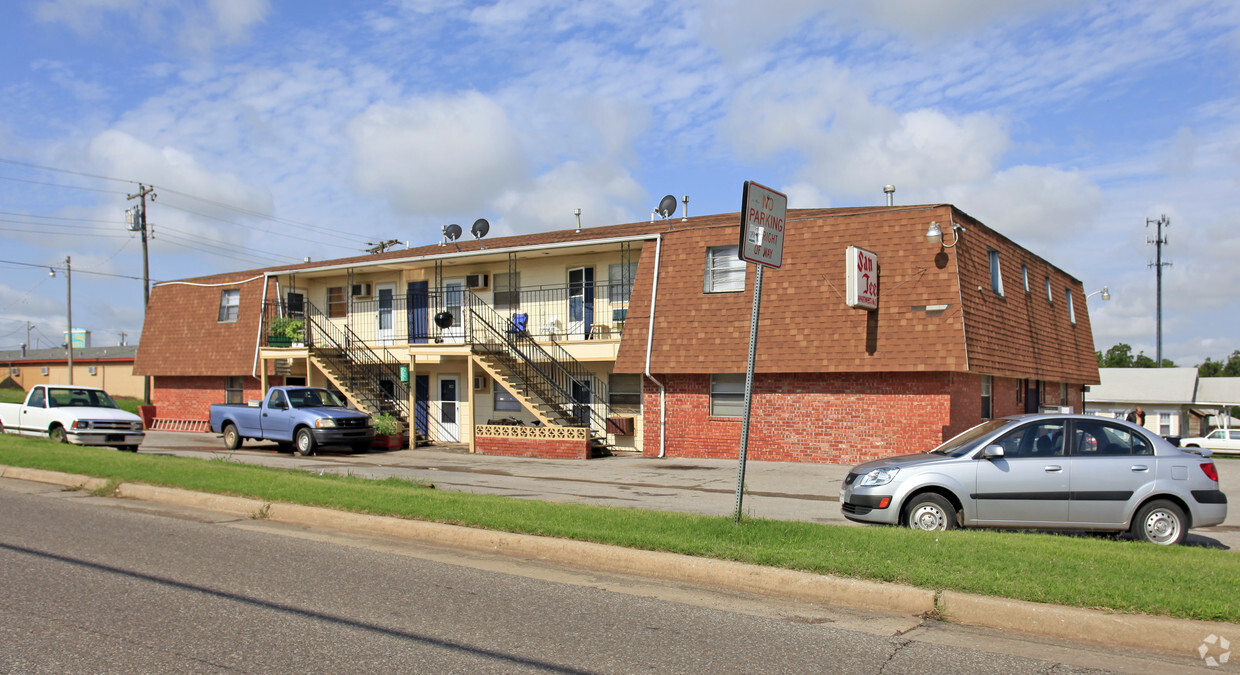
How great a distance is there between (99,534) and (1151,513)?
38.2ft

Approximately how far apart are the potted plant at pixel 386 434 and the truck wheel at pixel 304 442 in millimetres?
2299

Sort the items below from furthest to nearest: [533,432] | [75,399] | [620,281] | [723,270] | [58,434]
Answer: [620,281]
[533,432]
[723,270]
[75,399]
[58,434]

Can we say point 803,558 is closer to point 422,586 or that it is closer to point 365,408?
point 422,586

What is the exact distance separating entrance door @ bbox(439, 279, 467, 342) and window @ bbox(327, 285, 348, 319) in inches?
185

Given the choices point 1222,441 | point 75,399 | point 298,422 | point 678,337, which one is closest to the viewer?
point 75,399

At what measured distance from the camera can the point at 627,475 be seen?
17625 mm

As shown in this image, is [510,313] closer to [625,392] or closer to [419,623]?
[625,392]

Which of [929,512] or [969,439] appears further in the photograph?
[969,439]

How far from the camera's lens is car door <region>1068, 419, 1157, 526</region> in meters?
9.48

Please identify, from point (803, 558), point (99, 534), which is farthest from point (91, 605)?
point (803, 558)

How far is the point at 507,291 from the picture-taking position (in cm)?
2562

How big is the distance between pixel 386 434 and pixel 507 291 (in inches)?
212

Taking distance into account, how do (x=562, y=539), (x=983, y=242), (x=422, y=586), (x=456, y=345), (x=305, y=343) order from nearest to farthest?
(x=422, y=586) < (x=562, y=539) < (x=983, y=242) < (x=456, y=345) < (x=305, y=343)

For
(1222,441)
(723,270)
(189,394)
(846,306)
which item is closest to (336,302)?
(189,394)
